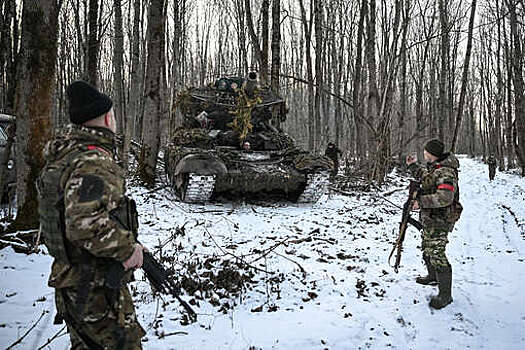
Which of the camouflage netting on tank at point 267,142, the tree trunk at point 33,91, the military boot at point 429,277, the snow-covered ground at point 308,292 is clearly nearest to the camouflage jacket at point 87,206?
the snow-covered ground at point 308,292

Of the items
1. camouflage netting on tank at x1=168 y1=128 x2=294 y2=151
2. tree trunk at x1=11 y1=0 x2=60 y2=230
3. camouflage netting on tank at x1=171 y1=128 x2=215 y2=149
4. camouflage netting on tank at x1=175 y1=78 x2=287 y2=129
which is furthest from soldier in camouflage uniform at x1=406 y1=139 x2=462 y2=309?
camouflage netting on tank at x1=175 y1=78 x2=287 y2=129

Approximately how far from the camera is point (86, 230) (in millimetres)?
1834


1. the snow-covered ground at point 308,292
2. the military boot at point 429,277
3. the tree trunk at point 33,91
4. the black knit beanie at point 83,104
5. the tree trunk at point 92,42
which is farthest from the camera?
the tree trunk at point 92,42

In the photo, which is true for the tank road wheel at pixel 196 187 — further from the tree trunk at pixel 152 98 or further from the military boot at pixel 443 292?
the military boot at pixel 443 292

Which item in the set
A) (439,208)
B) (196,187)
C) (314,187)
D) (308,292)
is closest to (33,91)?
(196,187)

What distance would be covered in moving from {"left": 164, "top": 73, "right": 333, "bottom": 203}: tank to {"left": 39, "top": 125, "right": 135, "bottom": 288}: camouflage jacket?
4.79 metres

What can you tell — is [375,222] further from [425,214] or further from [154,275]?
[154,275]

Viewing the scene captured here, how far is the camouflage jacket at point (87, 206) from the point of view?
1.84 m

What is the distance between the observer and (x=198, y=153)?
711 centimetres

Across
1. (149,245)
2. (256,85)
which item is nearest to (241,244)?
(149,245)

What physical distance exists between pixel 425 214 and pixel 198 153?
4.32 metres

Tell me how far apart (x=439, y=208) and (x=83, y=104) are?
343 centimetres

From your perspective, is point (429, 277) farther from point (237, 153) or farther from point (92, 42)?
point (92, 42)

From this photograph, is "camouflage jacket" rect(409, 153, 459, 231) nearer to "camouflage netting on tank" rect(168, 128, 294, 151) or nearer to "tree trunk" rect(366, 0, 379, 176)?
"camouflage netting on tank" rect(168, 128, 294, 151)
